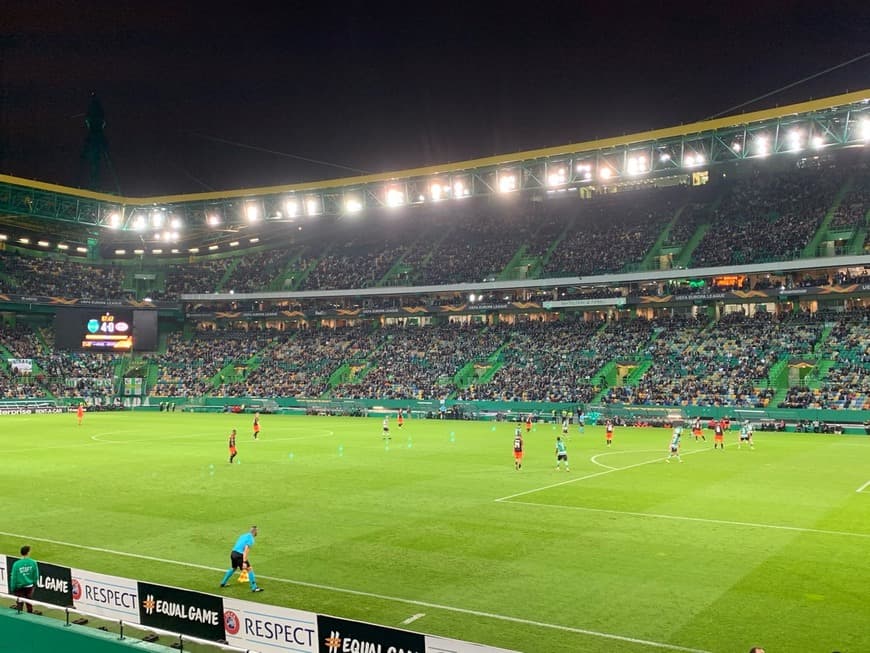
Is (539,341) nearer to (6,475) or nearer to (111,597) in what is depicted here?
(6,475)

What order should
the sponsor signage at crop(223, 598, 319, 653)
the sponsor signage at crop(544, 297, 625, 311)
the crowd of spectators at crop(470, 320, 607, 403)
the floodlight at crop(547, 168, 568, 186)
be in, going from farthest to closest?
1. the sponsor signage at crop(544, 297, 625, 311)
2. the crowd of spectators at crop(470, 320, 607, 403)
3. the floodlight at crop(547, 168, 568, 186)
4. the sponsor signage at crop(223, 598, 319, 653)

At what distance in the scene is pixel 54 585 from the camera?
1256 cm

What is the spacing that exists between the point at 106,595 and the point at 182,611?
1714mm

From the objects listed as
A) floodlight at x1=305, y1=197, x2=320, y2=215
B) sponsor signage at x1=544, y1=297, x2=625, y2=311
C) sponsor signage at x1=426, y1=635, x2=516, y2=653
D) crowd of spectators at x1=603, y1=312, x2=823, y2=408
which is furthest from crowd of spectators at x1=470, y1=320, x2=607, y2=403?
sponsor signage at x1=426, y1=635, x2=516, y2=653

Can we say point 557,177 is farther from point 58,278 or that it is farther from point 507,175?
point 58,278

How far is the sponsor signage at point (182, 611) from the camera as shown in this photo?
10.7 m

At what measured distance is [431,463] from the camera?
1323 inches

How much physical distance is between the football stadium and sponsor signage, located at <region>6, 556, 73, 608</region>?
4 cm

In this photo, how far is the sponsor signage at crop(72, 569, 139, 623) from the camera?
11.6 m

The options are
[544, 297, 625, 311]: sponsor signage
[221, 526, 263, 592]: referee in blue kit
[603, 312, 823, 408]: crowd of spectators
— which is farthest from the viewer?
[544, 297, 625, 311]: sponsor signage

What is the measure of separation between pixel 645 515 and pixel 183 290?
79.0m

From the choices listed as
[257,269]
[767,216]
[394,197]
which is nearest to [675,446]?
[394,197]

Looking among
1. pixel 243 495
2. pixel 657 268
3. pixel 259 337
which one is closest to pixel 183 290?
pixel 259 337

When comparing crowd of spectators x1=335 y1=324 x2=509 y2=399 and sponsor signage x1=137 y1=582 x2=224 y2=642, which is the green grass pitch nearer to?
sponsor signage x1=137 y1=582 x2=224 y2=642
